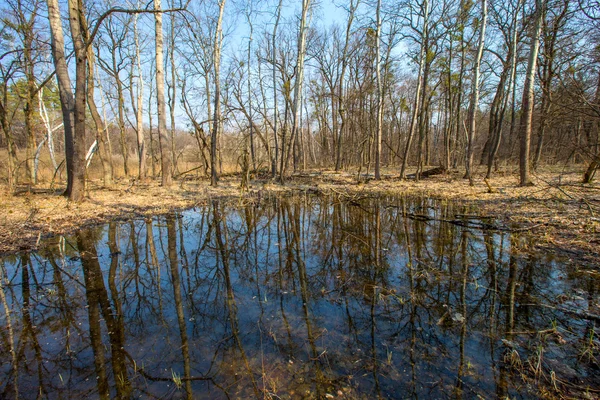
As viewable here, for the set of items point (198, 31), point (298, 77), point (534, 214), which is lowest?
point (534, 214)

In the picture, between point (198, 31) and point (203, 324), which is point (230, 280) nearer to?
point (203, 324)

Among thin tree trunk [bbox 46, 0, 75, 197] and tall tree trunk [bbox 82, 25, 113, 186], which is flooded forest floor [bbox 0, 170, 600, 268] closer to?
tall tree trunk [bbox 82, 25, 113, 186]

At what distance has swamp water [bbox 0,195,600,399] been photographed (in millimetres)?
2006

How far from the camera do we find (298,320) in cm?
280

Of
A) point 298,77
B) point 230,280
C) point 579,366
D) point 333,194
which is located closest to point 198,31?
point 298,77

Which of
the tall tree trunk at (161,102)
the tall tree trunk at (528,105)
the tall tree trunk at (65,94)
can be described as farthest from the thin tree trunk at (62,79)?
the tall tree trunk at (528,105)

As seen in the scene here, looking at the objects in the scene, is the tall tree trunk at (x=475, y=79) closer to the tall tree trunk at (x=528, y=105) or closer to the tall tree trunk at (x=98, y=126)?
the tall tree trunk at (x=528, y=105)

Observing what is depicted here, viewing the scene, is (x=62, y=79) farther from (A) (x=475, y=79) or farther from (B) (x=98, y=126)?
(A) (x=475, y=79)

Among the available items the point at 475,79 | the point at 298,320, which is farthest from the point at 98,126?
the point at 475,79

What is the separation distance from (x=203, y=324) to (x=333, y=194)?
877 centimetres

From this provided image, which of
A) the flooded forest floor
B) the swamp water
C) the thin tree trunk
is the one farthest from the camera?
the thin tree trunk

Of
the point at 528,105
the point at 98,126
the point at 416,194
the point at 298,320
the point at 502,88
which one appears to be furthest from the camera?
the point at 502,88

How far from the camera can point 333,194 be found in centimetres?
1106

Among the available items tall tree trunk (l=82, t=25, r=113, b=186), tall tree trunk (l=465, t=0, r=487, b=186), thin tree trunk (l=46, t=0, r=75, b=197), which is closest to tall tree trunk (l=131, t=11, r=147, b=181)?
tall tree trunk (l=82, t=25, r=113, b=186)
